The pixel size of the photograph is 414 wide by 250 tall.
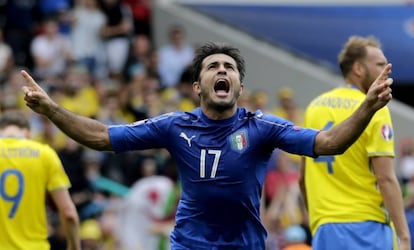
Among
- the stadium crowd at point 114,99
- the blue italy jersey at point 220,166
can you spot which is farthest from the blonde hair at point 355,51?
the stadium crowd at point 114,99

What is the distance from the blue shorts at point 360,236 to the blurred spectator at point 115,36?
414 inches

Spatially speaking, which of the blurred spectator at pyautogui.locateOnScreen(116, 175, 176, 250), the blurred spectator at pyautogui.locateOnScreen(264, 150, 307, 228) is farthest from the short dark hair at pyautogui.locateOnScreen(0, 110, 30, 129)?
the blurred spectator at pyautogui.locateOnScreen(264, 150, 307, 228)

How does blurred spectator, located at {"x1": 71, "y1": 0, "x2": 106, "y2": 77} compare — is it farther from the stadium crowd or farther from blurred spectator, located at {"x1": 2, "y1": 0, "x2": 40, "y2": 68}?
blurred spectator, located at {"x1": 2, "y1": 0, "x2": 40, "y2": 68}

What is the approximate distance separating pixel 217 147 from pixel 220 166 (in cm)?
12

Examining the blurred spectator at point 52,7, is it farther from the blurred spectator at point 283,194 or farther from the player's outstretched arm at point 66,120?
the player's outstretched arm at point 66,120

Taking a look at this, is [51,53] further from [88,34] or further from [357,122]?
[357,122]

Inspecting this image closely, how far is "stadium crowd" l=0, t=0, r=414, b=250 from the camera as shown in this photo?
15.5 m

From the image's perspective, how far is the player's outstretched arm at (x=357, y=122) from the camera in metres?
7.33

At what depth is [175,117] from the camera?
8180 millimetres

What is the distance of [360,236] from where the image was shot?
920 cm


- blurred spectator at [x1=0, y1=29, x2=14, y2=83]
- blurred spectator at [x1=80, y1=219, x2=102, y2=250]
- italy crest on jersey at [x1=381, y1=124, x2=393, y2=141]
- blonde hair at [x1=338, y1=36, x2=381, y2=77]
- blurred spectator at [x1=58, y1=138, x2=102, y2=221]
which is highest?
blonde hair at [x1=338, y1=36, x2=381, y2=77]

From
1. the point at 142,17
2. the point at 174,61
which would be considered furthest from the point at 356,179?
the point at 142,17

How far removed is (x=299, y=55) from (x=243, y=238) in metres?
13.3

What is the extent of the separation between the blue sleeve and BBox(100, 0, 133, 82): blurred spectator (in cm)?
1134
